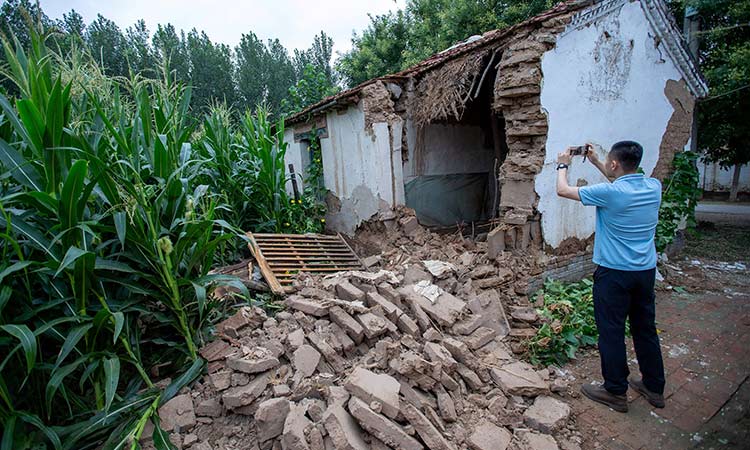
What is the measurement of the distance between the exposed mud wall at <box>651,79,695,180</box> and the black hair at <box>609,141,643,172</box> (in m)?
3.97

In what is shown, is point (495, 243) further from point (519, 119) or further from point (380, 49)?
point (380, 49)

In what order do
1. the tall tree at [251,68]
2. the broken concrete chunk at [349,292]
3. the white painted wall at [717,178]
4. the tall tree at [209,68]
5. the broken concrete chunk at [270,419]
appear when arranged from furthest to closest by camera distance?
the tall tree at [251,68] → the tall tree at [209,68] → the white painted wall at [717,178] → the broken concrete chunk at [349,292] → the broken concrete chunk at [270,419]

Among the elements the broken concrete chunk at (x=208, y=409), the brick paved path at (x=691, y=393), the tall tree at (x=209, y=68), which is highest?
the tall tree at (x=209, y=68)

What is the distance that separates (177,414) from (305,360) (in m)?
0.85

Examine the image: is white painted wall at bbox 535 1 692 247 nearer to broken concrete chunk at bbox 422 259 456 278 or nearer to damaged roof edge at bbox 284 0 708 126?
damaged roof edge at bbox 284 0 708 126

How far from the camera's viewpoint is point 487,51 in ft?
14.9

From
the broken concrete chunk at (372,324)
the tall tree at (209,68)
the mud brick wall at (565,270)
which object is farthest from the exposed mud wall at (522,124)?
the tall tree at (209,68)

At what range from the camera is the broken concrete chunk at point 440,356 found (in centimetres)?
267

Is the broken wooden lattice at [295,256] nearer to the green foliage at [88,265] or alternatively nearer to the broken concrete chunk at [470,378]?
the green foliage at [88,265]

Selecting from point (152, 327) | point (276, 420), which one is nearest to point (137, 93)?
point (152, 327)

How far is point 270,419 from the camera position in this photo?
6.84ft

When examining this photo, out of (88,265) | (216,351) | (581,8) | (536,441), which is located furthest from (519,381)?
(581,8)

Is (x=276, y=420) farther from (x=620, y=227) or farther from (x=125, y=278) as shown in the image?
(x=620, y=227)

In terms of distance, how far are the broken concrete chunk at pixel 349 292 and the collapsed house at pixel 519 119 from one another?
1.99 meters
